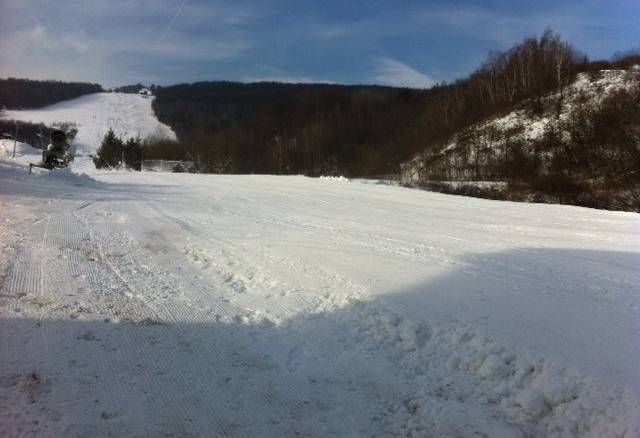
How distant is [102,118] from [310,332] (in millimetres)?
166136

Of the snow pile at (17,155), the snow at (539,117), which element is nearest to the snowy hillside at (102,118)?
the snow pile at (17,155)

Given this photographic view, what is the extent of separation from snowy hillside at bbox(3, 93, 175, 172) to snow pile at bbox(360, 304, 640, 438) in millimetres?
114869

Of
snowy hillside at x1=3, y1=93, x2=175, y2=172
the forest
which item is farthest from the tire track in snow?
snowy hillside at x1=3, y1=93, x2=175, y2=172

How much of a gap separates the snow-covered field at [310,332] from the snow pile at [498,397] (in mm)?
17

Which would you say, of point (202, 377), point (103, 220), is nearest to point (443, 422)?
point (202, 377)

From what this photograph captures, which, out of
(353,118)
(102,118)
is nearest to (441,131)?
(353,118)

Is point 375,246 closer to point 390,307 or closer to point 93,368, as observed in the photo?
point 390,307

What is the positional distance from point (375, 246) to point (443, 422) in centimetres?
661

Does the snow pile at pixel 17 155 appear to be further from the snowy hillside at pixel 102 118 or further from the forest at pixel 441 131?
the snowy hillside at pixel 102 118

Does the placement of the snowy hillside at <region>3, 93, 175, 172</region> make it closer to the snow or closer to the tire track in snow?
the snow

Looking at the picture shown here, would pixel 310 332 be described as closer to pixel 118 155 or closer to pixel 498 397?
pixel 498 397

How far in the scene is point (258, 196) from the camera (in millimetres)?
21609

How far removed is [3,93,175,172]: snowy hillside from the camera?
424ft

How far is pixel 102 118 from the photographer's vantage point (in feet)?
515
